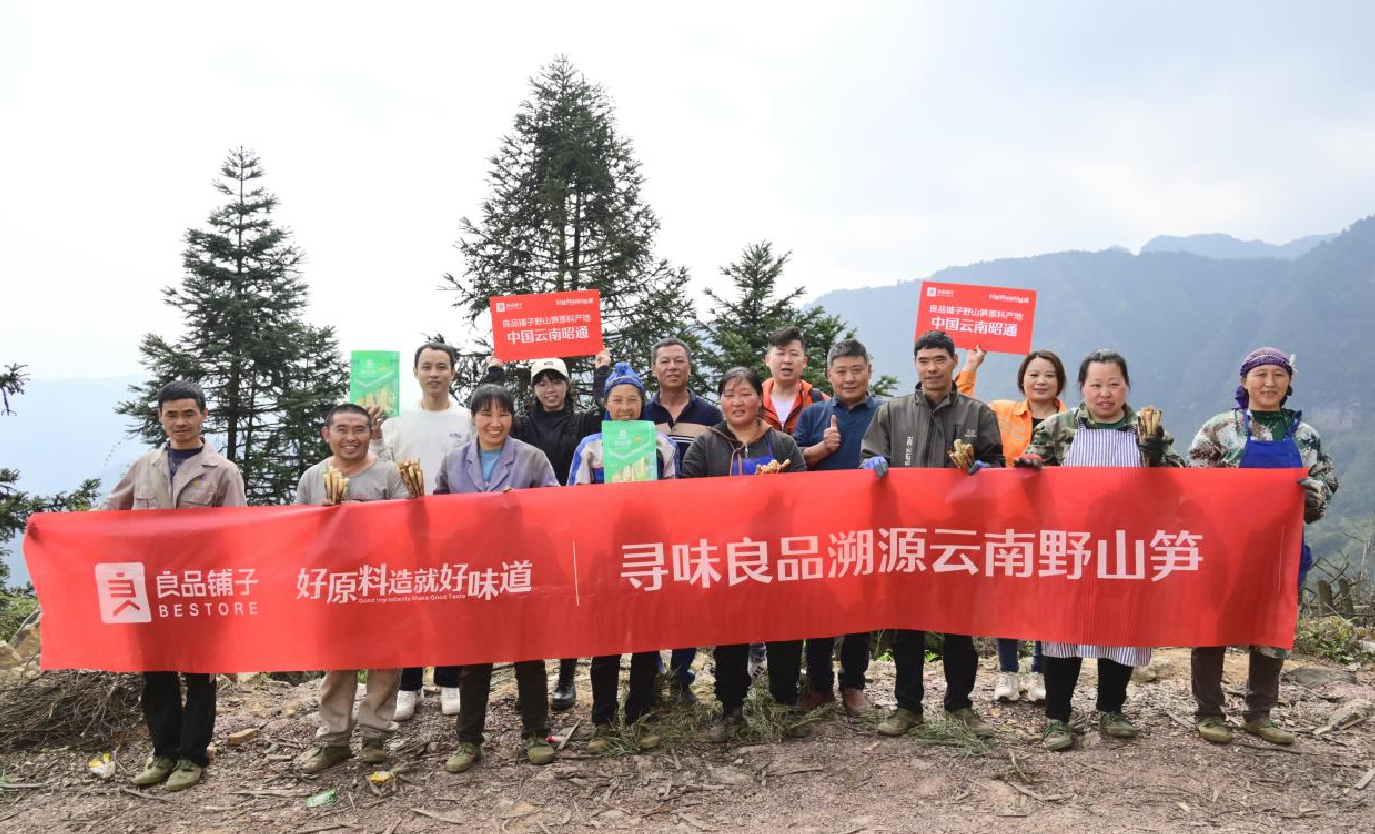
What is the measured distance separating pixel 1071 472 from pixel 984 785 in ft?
5.21

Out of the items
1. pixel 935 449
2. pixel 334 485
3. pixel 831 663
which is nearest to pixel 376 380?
pixel 334 485

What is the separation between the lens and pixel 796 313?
17.2 m

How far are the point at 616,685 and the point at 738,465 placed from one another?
4.40 ft

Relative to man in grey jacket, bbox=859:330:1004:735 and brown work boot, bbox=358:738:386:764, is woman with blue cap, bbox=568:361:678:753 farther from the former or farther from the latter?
man in grey jacket, bbox=859:330:1004:735

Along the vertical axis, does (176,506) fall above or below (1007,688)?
above

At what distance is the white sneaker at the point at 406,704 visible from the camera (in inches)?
196

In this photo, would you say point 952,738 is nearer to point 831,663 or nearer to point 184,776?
point 831,663

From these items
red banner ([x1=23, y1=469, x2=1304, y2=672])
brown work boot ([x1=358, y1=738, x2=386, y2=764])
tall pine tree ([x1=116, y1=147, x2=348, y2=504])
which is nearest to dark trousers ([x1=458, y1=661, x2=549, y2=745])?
red banner ([x1=23, y1=469, x2=1304, y2=672])

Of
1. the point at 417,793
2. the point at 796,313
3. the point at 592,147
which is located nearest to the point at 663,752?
the point at 417,793

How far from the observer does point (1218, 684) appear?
14.1 ft

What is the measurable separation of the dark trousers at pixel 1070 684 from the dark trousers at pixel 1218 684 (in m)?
0.35

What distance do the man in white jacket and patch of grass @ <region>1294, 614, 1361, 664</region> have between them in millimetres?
6349

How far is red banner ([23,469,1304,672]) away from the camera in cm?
425

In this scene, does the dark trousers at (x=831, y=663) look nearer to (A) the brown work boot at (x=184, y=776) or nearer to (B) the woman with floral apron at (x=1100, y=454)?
(B) the woman with floral apron at (x=1100, y=454)
